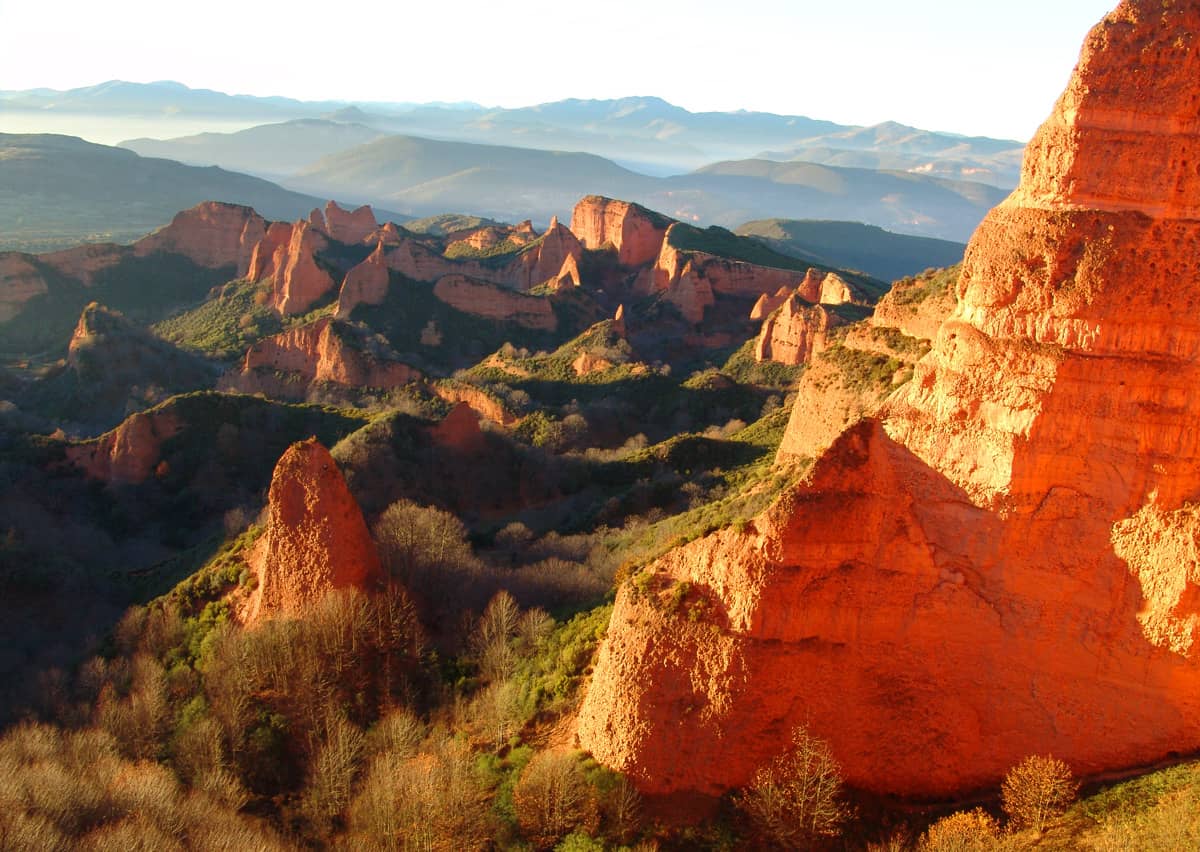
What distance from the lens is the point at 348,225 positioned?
78062mm

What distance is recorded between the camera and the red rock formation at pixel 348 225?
7769 cm

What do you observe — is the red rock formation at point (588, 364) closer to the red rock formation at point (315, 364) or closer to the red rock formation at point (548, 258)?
the red rock formation at point (315, 364)

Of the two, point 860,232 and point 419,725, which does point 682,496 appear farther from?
point 860,232

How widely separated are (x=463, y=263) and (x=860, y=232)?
103 meters

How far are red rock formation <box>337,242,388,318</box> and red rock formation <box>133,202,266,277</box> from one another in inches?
635

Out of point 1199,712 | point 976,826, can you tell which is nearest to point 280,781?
point 976,826

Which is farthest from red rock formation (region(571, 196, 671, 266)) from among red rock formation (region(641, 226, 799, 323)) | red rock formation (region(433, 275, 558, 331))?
red rock formation (region(433, 275, 558, 331))

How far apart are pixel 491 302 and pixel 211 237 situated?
25.1 metres

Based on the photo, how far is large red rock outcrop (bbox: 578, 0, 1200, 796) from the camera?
45.9 feet

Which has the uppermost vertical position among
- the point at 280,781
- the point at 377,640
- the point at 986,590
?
the point at 986,590

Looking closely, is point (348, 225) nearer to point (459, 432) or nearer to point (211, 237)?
point (211, 237)

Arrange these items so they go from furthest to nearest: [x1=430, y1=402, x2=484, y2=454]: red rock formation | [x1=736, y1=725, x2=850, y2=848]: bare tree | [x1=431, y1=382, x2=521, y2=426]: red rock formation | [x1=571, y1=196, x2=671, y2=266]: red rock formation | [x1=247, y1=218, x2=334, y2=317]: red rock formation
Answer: [x1=571, y1=196, x2=671, y2=266]: red rock formation
[x1=247, y1=218, x2=334, y2=317]: red rock formation
[x1=431, y1=382, x2=521, y2=426]: red rock formation
[x1=430, y1=402, x2=484, y2=454]: red rock formation
[x1=736, y1=725, x2=850, y2=848]: bare tree

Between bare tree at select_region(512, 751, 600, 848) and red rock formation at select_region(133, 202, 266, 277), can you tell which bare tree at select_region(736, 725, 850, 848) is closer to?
bare tree at select_region(512, 751, 600, 848)

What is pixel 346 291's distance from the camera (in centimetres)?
6056
